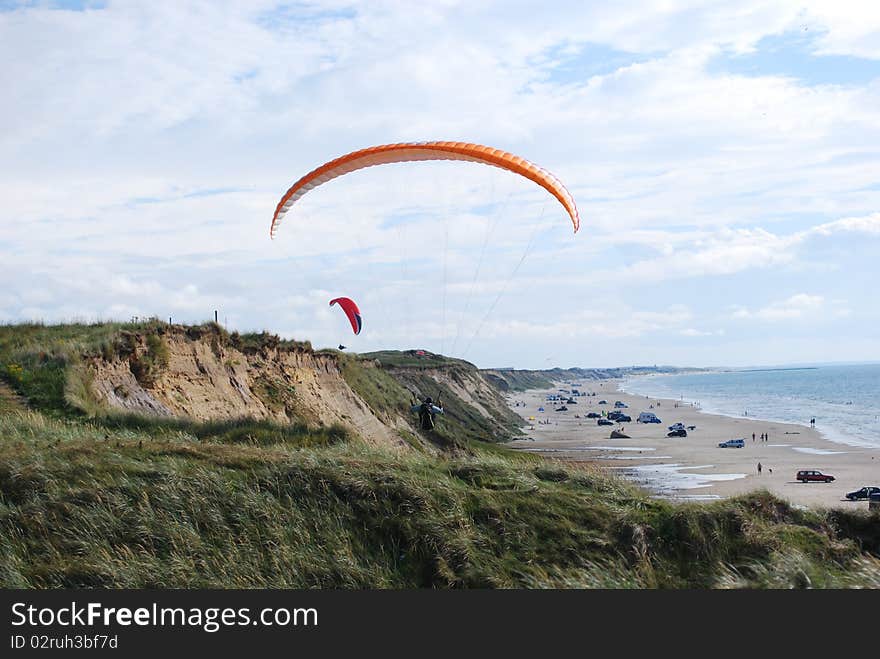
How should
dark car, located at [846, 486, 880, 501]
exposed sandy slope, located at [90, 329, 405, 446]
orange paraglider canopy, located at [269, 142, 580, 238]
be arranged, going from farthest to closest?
dark car, located at [846, 486, 880, 501] < exposed sandy slope, located at [90, 329, 405, 446] < orange paraglider canopy, located at [269, 142, 580, 238]

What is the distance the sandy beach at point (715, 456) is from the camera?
111ft

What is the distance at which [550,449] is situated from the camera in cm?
5316

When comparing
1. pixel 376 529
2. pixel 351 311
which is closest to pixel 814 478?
pixel 351 311

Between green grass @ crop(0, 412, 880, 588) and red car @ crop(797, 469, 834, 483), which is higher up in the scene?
green grass @ crop(0, 412, 880, 588)

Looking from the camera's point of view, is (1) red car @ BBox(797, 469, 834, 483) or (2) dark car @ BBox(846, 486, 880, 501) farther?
(1) red car @ BBox(797, 469, 834, 483)

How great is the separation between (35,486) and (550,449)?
4453 cm

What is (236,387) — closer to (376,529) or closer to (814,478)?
(376,529)

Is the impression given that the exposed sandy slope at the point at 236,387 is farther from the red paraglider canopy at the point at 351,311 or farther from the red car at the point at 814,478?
the red car at the point at 814,478

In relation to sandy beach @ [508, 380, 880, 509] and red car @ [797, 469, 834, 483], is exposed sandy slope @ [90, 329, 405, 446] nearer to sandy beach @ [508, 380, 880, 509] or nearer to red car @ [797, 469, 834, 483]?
sandy beach @ [508, 380, 880, 509]

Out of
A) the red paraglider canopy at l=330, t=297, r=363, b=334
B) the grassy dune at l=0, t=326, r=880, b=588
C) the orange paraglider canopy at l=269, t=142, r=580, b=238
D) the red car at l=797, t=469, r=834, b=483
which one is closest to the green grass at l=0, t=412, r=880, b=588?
the grassy dune at l=0, t=326, r=880, b=588

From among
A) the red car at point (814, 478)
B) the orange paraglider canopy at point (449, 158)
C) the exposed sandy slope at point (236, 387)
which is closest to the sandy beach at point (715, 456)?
the red car at point (814, 478)

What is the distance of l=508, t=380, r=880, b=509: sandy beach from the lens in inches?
1328

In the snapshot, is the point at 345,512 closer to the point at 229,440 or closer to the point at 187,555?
the point at 187,555

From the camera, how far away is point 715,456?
48156mm
